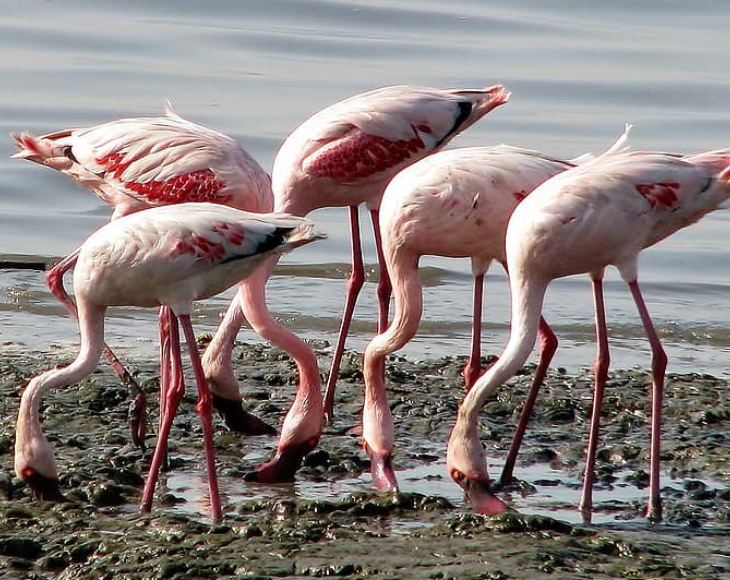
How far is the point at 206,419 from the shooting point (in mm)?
6848

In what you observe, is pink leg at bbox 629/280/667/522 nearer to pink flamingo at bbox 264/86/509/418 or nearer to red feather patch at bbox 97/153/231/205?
pink flamingo at bbox 264/86/509/418

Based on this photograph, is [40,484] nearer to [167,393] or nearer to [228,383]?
[167,393]

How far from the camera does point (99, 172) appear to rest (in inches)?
327

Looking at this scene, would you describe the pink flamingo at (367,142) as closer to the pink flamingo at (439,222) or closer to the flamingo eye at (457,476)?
the pink flamingo at (439,222)

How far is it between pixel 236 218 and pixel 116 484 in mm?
1339

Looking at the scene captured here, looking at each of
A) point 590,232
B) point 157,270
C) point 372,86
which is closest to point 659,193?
point 590,232

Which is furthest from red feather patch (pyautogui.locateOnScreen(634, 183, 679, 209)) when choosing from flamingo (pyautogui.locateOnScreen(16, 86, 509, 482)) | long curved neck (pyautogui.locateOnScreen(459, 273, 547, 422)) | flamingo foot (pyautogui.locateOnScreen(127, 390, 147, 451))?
flamingo foot (pyautogui.locateOnScreen(127, 390, 147, 451))

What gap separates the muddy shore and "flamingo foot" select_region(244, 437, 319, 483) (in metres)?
0.08

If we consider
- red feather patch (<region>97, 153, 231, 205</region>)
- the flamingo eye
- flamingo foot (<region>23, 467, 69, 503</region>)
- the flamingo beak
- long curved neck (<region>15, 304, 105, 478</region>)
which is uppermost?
red feather patch (<region>97, 153, 231, 205</region>)

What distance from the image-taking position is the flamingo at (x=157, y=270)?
6.49 meters

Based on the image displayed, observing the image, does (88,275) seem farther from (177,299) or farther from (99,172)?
(99,172)

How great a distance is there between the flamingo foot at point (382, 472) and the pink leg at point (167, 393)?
3.14 feet

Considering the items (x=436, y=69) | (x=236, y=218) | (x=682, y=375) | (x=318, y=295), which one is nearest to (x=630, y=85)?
(x=436, y=69)

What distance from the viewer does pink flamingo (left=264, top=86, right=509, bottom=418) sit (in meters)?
8.60
